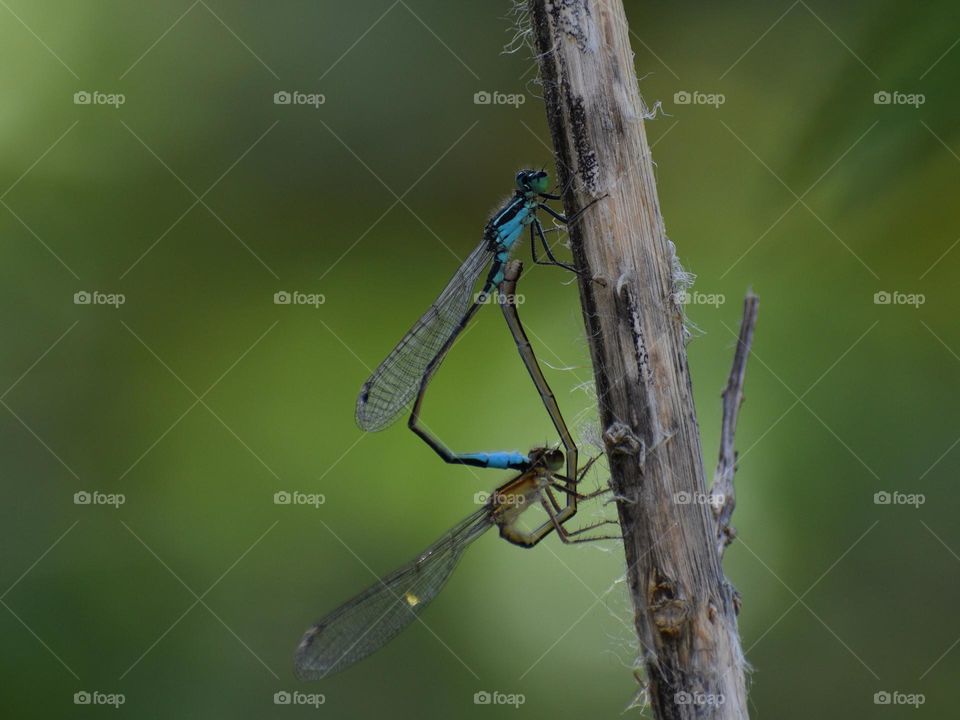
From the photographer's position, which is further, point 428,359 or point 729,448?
A: point 428,359

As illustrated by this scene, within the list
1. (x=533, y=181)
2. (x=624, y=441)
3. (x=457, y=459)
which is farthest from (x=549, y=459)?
(x=624, y=441)

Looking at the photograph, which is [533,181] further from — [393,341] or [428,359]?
[393,341]

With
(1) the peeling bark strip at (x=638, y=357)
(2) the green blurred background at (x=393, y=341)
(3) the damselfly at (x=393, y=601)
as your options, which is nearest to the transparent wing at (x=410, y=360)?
(3) the damselfly at (x=393, y=601)

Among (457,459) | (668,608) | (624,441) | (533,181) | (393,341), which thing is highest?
(393,341)

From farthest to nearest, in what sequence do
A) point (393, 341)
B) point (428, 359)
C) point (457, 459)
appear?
point (393, 341)
point (428, 359)
point (457, 459)

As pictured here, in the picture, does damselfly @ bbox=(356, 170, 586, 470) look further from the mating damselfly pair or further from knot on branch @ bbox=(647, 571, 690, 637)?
knot on branch @ bbox=(647, 571, 690, 637)

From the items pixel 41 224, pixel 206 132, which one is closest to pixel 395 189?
pixel 206 132

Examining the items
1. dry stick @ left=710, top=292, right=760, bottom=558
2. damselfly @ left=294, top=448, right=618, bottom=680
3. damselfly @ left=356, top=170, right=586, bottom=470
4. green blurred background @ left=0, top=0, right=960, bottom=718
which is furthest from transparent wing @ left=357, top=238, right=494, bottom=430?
dry stick @ left=710, top=292, right=760, bottom=558
